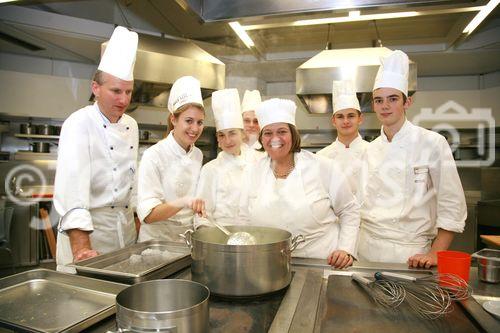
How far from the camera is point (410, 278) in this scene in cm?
89

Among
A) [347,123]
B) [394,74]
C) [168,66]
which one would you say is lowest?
[347,123]

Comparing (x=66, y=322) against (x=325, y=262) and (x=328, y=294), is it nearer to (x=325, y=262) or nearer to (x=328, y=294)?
(x=328, y=294)

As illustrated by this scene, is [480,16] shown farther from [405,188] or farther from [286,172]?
[286,172]

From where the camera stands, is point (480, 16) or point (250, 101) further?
point (250, 101)

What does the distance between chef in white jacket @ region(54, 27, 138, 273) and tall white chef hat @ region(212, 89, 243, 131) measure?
0.48m

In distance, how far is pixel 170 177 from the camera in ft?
5.22

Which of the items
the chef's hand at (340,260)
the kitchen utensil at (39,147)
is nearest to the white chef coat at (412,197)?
the chef's hand at (340,260)

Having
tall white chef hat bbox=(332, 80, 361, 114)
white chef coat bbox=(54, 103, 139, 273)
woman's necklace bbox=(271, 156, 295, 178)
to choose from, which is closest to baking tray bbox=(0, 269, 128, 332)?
white chef coat bbox=(54, 103, 139, 273)

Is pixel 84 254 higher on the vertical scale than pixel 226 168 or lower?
lower

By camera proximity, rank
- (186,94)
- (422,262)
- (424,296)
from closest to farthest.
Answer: (424,296)
(422,262)
(186,94)

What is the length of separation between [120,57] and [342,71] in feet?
4.48

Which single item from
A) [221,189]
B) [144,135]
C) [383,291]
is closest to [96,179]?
[221,189]

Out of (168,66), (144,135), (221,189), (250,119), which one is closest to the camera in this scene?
(221,189)

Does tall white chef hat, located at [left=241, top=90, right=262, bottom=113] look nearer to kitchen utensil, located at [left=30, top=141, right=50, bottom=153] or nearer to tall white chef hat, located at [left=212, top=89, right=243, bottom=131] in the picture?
tall white chef hat, located at [left=212, top=89, right=243, bottom=131]
